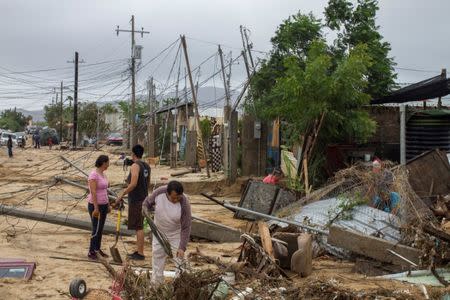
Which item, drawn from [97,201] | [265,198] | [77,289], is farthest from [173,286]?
[265,198]

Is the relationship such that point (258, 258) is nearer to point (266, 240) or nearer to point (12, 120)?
point (266, 240)

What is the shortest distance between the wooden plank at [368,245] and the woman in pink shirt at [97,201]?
344cm

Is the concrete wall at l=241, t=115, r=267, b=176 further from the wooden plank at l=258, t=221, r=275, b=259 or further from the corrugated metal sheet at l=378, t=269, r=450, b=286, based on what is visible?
the corrugated metal sheet at l=378, t=269, r=450, b=286

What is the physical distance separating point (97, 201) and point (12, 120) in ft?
367

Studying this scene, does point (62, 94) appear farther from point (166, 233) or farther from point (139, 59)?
point (166, 233)

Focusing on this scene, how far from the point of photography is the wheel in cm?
605

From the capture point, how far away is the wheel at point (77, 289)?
6055 mm

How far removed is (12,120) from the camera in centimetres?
11462

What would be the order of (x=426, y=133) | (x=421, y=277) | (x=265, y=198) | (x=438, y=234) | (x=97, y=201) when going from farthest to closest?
(x=426, y=133) < (x=265, y=198) < (x=97, y=201) < (x=438, y=234) < (x=421, y=277)

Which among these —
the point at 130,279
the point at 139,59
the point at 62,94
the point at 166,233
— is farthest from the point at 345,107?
the point at 62,94

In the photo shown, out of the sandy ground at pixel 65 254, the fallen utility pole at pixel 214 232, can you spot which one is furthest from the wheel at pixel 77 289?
the fallen utility pole at pixel 214 232

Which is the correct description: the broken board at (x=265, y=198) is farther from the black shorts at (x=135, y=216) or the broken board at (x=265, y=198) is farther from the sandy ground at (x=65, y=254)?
the black shorts at (x=135, y=216)

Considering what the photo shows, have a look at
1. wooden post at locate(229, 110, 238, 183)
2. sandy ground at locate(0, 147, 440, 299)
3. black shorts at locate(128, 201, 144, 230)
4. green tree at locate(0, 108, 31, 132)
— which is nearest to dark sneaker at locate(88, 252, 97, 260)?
sandy ground at locate(0, 147, 440, 299)

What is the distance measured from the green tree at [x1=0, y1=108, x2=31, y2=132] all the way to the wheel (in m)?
110
